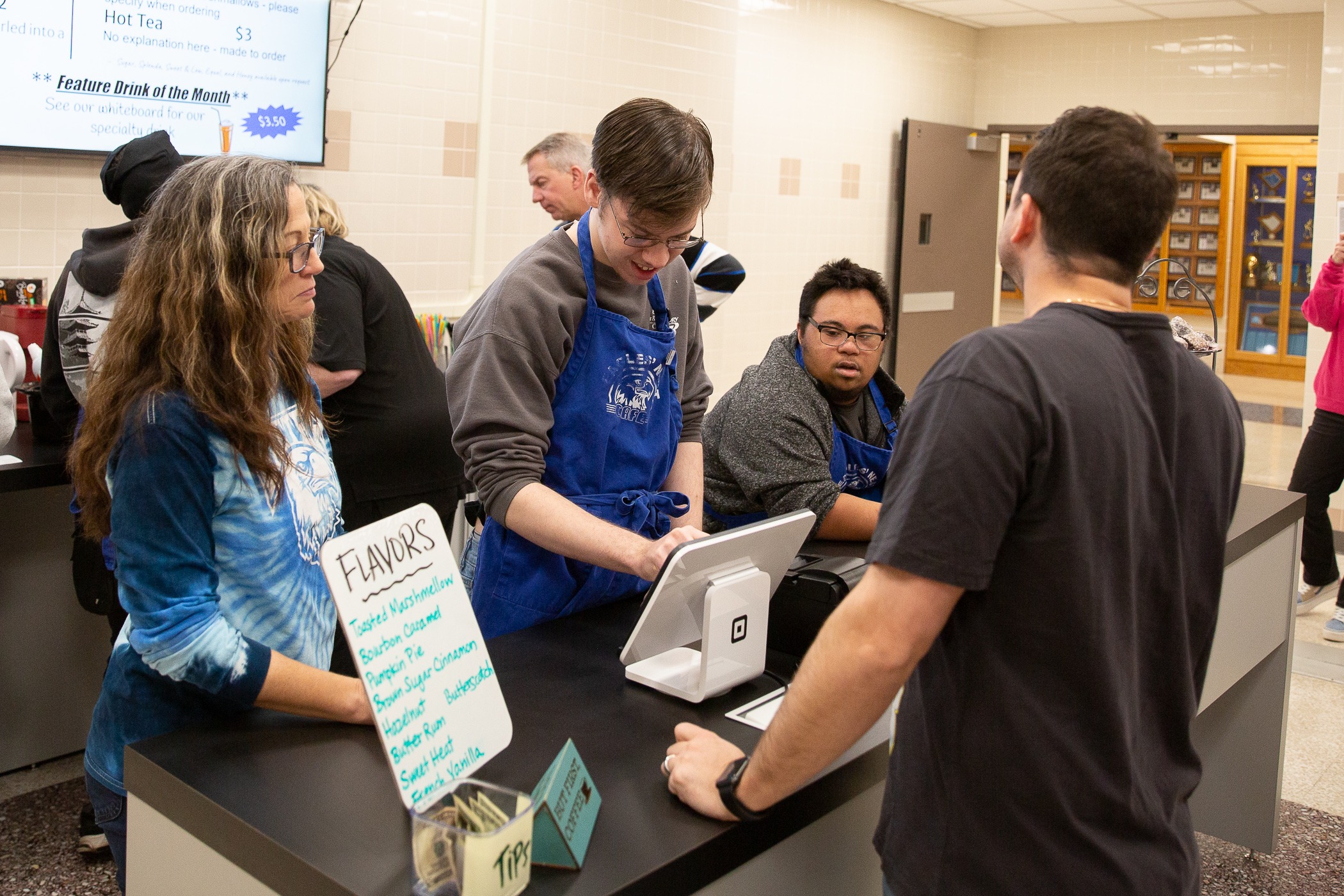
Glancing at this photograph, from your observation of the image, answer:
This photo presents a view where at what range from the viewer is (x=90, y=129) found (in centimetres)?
343

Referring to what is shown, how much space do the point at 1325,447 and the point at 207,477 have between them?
14.3 feet

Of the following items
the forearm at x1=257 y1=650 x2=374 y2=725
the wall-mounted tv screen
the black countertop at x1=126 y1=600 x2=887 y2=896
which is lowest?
the black countertop at x1=126 y1=600 x2=887 y2=896

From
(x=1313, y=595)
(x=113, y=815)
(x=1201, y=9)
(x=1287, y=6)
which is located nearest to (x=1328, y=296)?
(x=1313, y=595)

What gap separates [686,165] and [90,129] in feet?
8.48

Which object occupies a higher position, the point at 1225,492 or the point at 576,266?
the point at 576,266

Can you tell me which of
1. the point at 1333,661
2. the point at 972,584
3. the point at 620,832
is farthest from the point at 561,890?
the point at 1333,661

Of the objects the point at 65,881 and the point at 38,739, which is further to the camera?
the point at 38,739

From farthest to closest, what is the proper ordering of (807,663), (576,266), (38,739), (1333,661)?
(1333,661)
(38,739)
(576,266)
(807,663)

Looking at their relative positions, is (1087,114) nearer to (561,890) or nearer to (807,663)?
(807,663)

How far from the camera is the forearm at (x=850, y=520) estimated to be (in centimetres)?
233

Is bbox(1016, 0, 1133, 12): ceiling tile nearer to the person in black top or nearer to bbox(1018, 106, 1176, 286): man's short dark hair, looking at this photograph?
the person in black top

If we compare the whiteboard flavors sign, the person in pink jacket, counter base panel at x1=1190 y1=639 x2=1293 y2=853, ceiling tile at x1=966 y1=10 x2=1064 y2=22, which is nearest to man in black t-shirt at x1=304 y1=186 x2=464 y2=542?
the whiteboard flavors sign

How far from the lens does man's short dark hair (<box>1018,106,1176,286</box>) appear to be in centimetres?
104

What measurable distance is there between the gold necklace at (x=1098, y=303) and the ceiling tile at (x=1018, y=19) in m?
7.11
